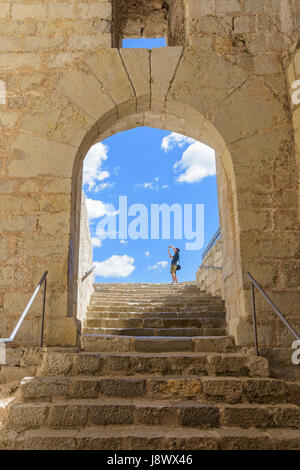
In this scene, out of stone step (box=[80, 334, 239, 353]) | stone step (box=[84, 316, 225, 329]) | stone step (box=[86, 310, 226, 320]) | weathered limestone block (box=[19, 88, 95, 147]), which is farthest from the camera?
stone step (box=[86, 310, 226, 320])

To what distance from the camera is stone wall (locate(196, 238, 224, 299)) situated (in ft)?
20.1

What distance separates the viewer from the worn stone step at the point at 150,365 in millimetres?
2824

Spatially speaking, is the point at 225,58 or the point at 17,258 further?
the point at 225,58

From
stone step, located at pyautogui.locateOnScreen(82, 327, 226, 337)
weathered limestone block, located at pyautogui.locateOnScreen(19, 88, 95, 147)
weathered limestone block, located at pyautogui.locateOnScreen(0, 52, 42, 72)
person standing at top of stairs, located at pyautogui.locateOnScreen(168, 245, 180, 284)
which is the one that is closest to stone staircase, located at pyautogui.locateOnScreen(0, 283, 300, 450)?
stone step, located at pyautogui.locateOnScreen(82, 327, 226, 337)

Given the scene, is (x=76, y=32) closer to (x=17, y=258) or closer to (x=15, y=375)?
(x=17, y=258)

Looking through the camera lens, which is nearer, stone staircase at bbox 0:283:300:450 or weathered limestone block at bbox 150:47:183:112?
stone staircase at bbox 0:283:300:450

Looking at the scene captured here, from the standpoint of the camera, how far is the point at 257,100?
3.78 m

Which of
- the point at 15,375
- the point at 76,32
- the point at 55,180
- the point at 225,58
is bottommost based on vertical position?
the point at 15,375

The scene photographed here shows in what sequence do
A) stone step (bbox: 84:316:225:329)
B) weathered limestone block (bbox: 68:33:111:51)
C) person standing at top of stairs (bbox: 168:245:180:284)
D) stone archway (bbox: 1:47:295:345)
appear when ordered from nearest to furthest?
stone archway (bbox: 1:47:295:345), weathered limestone block (bbox: 68:33:111:51), stone step (bbox: 84:316:225:329), person standing at top of stairs (bbox: 168:245:180:284)

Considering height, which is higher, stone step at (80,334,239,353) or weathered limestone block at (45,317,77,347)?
weathered limestone block at (45,317,77,347)

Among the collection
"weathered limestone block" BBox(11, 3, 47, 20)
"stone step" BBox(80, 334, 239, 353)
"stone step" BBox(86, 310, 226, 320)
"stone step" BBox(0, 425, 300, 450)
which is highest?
"weathered limestone block" BBox(11, 3, 47, 20)

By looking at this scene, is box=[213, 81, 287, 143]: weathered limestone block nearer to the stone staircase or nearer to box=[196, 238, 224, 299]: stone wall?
the stone staircase

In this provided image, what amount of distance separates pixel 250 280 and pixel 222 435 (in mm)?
1515
